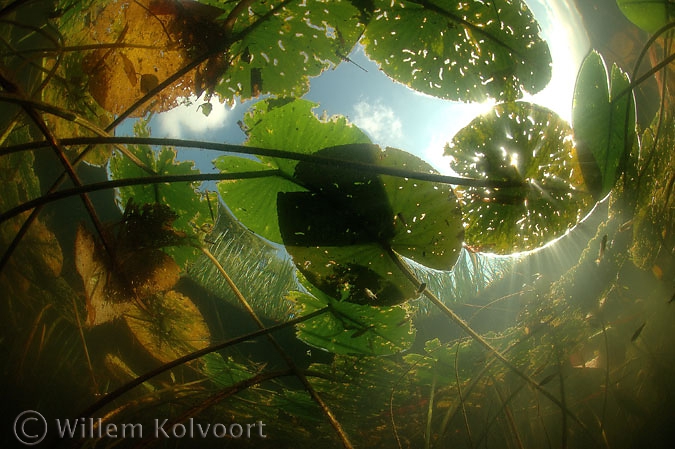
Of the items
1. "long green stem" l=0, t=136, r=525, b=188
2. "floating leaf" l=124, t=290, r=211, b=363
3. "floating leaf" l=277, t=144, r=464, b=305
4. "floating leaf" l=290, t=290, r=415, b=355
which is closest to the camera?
"long green stem" l=0, t=136, r=525, b=188

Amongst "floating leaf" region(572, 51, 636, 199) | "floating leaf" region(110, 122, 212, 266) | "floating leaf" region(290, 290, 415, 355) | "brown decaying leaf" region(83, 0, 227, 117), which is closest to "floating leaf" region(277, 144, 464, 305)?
"floating leaf" region(290, 290, 415, 355)

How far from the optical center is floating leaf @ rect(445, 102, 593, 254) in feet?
3.56

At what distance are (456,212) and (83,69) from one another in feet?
5.57

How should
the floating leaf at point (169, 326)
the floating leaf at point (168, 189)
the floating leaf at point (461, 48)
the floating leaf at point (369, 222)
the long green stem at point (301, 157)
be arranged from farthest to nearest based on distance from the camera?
the floating leaf at point (169, 326) < the floating leaf at point (168, 189) < the floating leaf at point (461, 48) < the floating leaf at point (369, 222) < the long green stem at point (301, 157)

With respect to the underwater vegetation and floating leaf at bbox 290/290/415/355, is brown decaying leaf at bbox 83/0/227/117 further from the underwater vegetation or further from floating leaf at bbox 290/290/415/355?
floating leaf at bbox 290/290/415/355

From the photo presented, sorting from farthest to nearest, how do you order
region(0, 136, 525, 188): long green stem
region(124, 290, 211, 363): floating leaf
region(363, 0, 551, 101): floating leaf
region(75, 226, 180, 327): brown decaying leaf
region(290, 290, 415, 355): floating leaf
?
region(124, 290, 211, 363): floating leaf, region(290, 290, 415, 355): floating leaf, region(75, 226, 180, 327): brown decaying leaf, region(363, 0, 551, 101): floating leaf, region(0, 136, 525, 188): long green stem

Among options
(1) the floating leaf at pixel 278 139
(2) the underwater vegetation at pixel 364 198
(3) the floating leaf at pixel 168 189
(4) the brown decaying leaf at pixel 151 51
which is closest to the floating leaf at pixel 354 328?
(2) the underwater vegetation at pixel 364 198

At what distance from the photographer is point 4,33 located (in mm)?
1893

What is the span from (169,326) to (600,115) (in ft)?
8.16

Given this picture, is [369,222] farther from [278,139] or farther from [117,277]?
[117,277]

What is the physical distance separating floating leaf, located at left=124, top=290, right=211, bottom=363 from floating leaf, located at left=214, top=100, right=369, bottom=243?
1086 millimetres

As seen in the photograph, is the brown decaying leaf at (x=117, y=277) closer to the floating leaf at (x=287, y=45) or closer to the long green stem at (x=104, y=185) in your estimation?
the long green stem at (x=104, y=185)

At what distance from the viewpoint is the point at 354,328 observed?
4.94ft

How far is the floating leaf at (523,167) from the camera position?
1086mm
